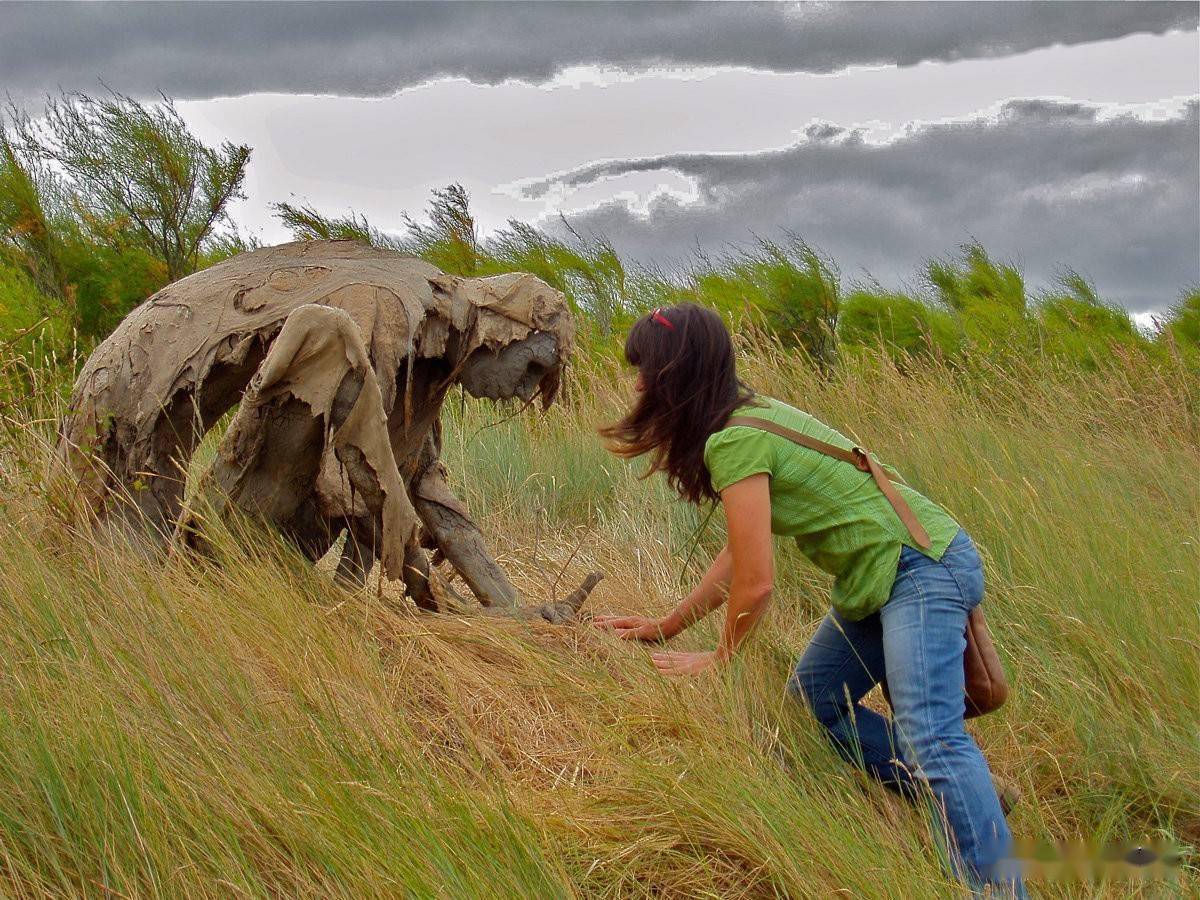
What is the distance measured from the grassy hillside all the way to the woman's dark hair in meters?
0.67

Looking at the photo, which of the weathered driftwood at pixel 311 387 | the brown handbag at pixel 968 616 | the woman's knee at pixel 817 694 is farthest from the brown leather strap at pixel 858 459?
the weathered driftwood at pixel 311 387

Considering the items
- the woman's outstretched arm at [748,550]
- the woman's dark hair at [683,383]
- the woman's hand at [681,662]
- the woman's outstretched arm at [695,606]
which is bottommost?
the woman's hand at [681,662]

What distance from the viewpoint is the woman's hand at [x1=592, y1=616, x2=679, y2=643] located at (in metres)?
3.27

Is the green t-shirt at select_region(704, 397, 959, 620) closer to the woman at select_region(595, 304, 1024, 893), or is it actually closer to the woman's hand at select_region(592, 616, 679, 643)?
the woman at select_region(595, 304, 1024, 893)

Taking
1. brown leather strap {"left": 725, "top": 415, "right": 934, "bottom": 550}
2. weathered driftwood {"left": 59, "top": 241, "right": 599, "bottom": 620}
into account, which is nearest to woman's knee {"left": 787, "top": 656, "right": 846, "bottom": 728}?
brown leather strap {"left": 725, "top": 415, "right": 934, "bottom": 550}

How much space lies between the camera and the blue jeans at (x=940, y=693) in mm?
2719

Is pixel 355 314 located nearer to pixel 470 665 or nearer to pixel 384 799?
pixel 470 665

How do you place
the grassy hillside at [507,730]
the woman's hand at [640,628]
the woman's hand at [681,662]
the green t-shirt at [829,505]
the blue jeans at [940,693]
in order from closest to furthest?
1. the grassy hillside at [507,730]
2. the blue jeans at [940,693]
3. the green t-shirt at [829,505]
4. the woman's hand at [681,662]
5. the woman's hand at [640,628]

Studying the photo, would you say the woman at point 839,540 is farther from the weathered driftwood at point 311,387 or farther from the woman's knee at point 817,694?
the weathered driftwood at point 311,387

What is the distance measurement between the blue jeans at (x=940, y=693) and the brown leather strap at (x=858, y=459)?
0.05 metres

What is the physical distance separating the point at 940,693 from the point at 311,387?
6.13 feet

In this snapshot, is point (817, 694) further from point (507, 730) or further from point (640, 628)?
point (507, 730)

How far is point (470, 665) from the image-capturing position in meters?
3.52

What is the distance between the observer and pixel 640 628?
3.36 metres
